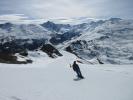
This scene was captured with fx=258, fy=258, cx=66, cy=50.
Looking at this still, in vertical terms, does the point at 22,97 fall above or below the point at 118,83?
above

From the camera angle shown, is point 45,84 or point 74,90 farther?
point 45,84

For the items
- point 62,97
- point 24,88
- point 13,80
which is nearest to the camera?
point 62,97

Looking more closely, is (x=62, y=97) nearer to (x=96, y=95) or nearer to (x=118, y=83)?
(x=96, y=95)

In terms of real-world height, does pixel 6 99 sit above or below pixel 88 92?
above

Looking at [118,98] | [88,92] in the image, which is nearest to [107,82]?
[88,92]

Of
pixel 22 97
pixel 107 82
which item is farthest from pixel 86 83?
pixel 22 97

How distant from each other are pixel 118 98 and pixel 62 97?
124 inches

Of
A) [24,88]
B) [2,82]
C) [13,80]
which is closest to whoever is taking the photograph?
[24,88]

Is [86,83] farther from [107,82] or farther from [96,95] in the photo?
[96,95]

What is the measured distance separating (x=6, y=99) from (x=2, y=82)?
15.7ft

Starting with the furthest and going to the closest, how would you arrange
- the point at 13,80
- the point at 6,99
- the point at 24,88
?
the point at 13,80 < the point at 24,88 < the point at 6,99

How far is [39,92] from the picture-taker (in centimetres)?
1531

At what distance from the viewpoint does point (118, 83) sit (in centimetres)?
1938

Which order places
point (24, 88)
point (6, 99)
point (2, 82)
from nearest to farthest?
point (6, 99) < point (24, 88) < point (2, 82)
